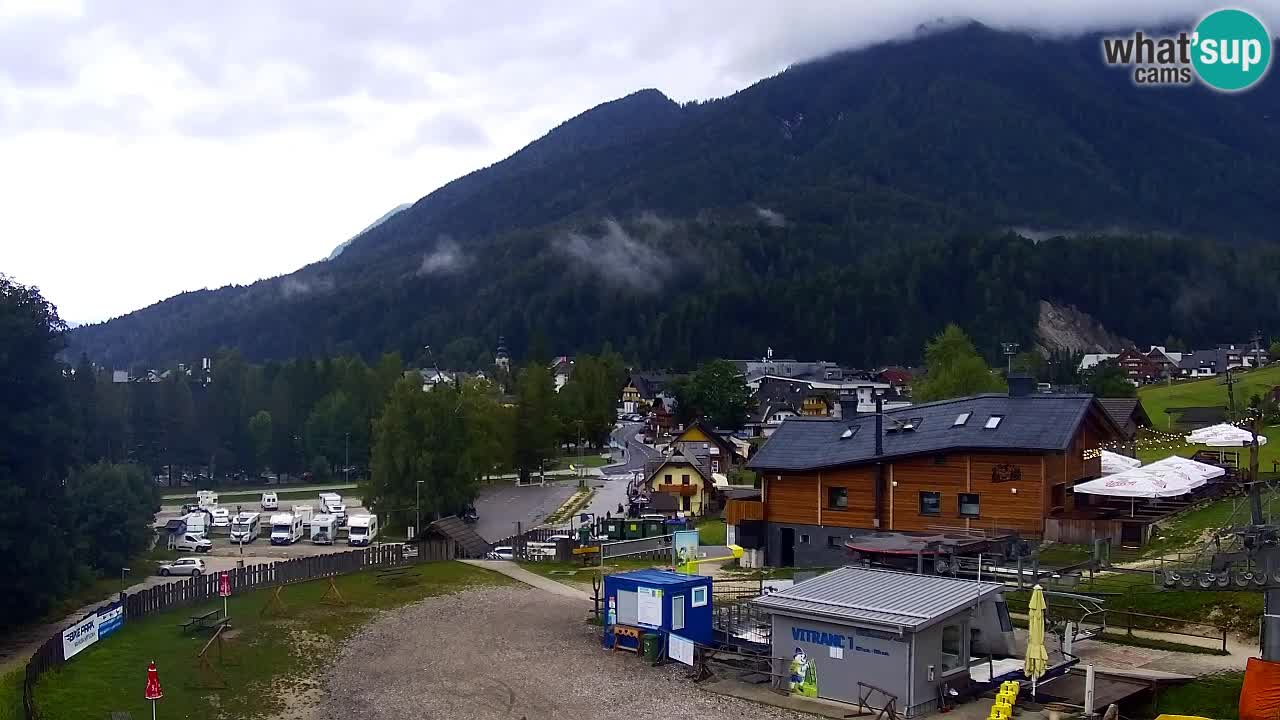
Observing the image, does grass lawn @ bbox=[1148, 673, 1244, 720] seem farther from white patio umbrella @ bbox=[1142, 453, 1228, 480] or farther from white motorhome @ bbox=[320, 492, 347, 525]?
white motorhome @ bbox=[320, 492, 347, 525]

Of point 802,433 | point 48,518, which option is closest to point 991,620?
point 802,433

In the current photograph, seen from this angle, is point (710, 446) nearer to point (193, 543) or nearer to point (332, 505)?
point (332, 505)

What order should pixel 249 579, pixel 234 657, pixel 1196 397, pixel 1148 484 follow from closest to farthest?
pixel 234 657
pixel 1148 484
pixel 249 579
pixel 1196 397

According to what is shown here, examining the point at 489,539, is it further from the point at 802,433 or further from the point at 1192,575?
the point at 1192,575

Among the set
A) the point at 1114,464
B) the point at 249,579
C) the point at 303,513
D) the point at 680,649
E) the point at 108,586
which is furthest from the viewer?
the point at 303,513

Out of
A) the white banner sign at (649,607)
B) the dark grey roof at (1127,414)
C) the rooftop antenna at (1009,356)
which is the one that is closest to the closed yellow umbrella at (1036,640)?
the white banner sign at (649,607)

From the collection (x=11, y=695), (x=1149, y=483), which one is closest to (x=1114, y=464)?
(x=1149, y=483)

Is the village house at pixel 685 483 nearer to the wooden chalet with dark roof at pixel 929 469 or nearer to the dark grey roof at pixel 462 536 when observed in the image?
the dark grey roof at pixel 462 536
